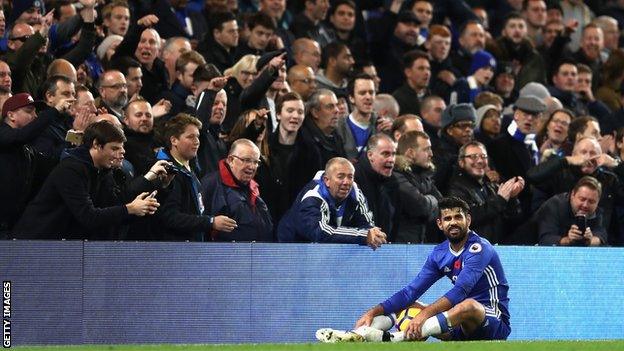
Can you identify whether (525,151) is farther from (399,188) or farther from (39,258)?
(39,258)

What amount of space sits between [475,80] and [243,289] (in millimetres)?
7736

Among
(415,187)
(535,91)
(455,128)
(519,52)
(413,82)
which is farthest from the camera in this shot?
(519,52)

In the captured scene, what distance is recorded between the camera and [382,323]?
13.5m

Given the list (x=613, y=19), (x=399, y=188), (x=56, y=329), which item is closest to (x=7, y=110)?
(x=56, y=329)

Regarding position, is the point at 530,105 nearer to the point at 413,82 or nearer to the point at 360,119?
the point at 413,82

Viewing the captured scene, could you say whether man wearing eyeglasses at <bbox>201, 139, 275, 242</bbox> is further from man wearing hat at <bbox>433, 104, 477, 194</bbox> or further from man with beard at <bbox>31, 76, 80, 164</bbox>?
man wearing hat at <bbox>433, 104, 477, 194</bbox>

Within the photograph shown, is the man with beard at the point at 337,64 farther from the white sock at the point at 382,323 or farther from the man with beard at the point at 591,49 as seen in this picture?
the man with beard at the point at 591,49

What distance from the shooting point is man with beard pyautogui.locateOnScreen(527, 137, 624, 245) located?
16.8 metres

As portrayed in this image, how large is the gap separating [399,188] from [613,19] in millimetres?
10362

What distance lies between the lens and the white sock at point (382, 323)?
44.3 feet

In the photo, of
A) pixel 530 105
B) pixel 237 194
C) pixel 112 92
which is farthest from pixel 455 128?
pixel 112 92
